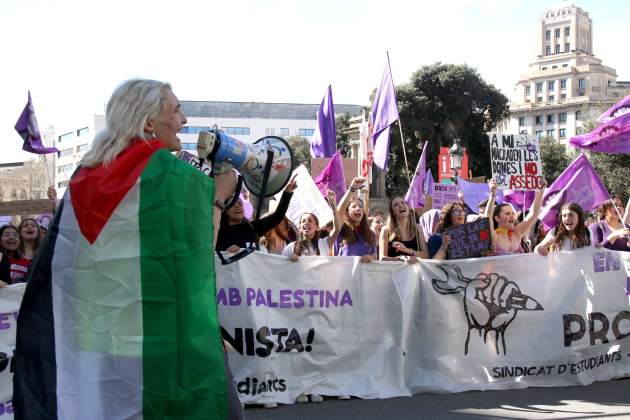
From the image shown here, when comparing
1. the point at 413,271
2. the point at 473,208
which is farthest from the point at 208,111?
the point at 413,271

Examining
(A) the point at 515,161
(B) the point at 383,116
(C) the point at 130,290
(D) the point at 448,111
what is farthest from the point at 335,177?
(D) the point at 448,111

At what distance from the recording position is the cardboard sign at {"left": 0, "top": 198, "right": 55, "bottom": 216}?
827 cm

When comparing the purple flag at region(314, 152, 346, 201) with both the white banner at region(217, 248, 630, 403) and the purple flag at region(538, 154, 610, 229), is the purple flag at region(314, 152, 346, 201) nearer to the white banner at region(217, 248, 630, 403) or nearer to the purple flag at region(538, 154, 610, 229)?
the purple flag at region(538, 154, 610, 229)

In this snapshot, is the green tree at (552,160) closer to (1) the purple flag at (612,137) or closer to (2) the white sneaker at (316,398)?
(1) the purple flag at (612,137)

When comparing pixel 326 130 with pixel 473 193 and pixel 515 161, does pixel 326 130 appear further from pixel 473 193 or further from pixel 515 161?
pixel 515 161

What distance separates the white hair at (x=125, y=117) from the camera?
2.40m

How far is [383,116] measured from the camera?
11.4 metres

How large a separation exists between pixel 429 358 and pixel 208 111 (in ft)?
360

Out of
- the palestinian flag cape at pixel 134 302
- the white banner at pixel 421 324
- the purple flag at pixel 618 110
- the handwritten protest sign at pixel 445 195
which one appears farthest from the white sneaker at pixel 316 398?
the handwritten protest sign at pixel 445 195

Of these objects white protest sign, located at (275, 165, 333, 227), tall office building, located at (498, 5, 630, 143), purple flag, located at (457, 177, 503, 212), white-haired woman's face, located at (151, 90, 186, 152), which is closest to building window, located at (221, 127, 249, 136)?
tall office building, located at (498, 5, 630, 143)

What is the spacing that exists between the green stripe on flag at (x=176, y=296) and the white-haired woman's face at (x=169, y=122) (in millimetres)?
130

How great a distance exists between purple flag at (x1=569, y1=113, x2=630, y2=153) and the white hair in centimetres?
758

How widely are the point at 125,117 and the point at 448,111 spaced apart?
44777mm

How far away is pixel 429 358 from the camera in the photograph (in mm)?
6859
